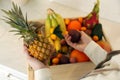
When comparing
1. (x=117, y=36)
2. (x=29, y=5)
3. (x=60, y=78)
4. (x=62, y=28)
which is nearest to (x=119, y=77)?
(x=60, y=78)

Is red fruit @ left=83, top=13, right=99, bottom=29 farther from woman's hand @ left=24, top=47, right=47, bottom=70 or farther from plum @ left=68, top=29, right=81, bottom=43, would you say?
woman's hand @ left=24, top=47, right=47, bottom=70

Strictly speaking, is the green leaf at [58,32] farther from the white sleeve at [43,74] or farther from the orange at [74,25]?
the white sleeve at [43,74]

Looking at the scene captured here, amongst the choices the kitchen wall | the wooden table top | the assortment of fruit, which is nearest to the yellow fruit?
the assortment of fruit

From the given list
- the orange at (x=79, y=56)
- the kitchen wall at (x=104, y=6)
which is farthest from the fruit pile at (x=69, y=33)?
the kitchen wall at (x=104, y=6)

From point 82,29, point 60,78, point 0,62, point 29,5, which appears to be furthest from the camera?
point 29,5

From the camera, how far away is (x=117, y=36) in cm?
112

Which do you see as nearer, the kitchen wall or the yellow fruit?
the yellow fruit

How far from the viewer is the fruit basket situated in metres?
0.85

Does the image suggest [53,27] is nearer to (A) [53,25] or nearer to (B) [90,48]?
(A) [53,25]

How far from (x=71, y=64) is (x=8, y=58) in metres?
0.34

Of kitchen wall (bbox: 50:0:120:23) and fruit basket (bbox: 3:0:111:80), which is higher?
kitchen wall (bbox: 50:0:120:23)

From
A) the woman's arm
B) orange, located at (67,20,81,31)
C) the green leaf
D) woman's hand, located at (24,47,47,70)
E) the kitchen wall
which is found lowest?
woman's hand, located at (24,47,47,70)

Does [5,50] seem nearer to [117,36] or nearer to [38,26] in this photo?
[38,26]

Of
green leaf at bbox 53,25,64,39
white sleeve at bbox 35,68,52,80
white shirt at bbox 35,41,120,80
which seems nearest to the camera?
white shirt at bbox 35,41,120,80
